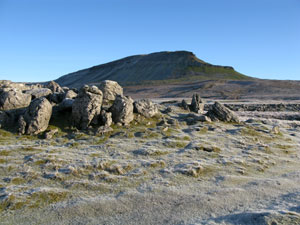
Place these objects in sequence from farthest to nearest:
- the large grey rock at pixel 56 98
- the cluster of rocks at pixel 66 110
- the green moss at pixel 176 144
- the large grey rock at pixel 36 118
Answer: the large grey rock at pixel 56 98 → the cluster of rocks at pixel 66 110 → the large grey rock at pixel 36 118 → the green moss at pixel 176 144

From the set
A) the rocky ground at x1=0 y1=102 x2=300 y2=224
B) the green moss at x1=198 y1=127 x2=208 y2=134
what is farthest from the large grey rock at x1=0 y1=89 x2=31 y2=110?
the green moss at x1=198 y1=127 x2=208 y2=134

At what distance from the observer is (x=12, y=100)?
26.3m

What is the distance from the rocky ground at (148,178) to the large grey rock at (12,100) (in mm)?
5353

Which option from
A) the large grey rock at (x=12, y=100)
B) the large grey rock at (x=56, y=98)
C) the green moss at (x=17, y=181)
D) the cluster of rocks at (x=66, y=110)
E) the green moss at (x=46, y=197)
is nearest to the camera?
the green moss at (x=46, y=197)

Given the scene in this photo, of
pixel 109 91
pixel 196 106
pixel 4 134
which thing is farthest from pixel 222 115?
pixel 4 134

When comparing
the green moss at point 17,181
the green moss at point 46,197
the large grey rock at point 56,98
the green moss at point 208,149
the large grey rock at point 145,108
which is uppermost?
the large grey rock at point 56,98

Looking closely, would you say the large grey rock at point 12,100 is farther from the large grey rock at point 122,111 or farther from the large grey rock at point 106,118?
the large grey rock at point 122,111

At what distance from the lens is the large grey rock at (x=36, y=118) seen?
2276 centimetres

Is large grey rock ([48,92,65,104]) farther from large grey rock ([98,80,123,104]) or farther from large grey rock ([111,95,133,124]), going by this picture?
large grey rock ([111,95,133,124])

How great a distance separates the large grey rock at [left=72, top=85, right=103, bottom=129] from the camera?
81.9 ft

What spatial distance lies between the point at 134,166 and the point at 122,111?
971cm

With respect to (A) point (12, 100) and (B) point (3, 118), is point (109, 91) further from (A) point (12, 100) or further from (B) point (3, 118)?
(B) point (3, 118)

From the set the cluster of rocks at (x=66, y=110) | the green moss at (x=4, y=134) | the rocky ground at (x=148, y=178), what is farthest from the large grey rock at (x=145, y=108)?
the green moss at (x=4, y=134)

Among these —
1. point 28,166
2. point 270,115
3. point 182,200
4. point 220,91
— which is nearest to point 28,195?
point 28,166
